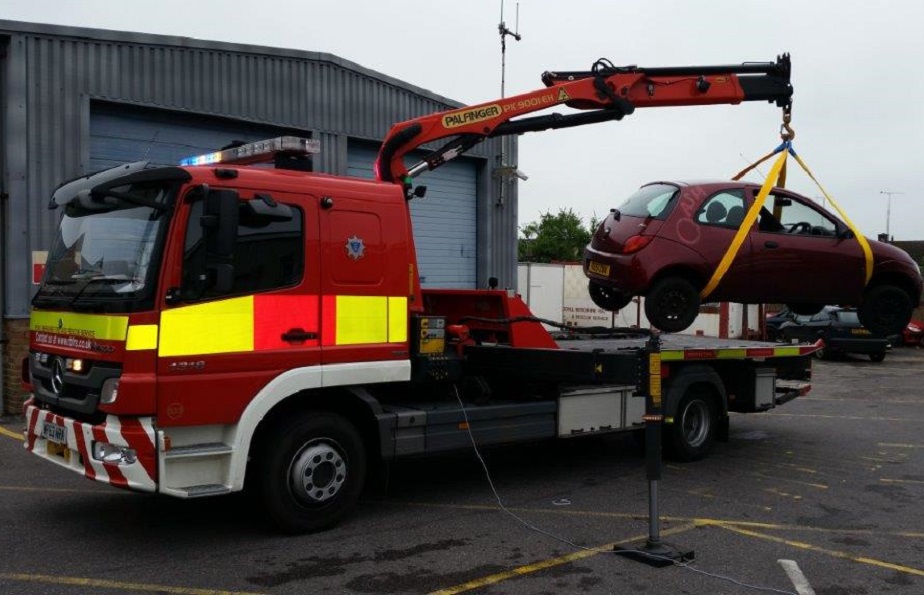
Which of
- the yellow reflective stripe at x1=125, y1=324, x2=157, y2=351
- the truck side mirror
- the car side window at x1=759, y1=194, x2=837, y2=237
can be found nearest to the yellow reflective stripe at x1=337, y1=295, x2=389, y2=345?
the truck side mirror

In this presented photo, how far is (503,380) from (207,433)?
9.70ft

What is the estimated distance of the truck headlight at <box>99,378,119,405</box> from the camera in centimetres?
508

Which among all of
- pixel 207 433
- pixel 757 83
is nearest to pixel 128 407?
pixel 207 433

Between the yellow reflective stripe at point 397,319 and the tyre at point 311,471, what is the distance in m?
0.78

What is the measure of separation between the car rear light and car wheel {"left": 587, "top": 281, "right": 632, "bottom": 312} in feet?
1.42

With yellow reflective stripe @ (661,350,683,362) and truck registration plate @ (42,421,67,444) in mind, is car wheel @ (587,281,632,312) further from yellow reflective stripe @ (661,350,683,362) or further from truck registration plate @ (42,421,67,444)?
truck registration plate @ (42,421,67,444)

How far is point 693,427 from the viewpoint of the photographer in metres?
8.66

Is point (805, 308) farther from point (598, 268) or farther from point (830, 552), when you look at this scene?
point (830, 552)

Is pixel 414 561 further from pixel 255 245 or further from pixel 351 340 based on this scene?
pixel 255 245

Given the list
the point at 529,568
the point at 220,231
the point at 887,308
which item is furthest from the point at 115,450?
the point at 887,308

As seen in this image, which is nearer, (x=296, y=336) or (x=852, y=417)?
(x=296, y=336)

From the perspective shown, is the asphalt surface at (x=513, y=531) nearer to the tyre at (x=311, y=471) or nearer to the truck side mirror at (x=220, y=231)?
the tyre at (x=311, y=471)

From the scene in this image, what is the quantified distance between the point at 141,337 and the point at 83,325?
0.57m

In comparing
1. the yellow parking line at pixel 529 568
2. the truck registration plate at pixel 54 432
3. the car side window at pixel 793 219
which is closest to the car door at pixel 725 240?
the car side window at pixel 793 219
